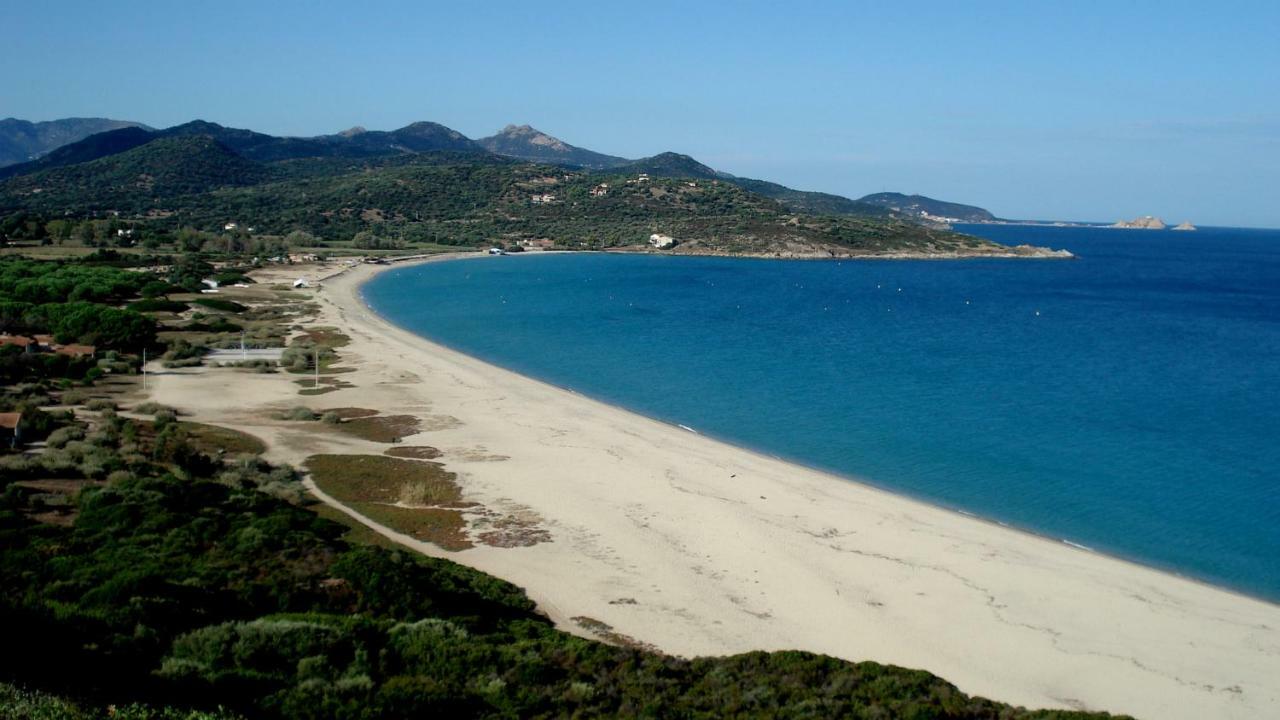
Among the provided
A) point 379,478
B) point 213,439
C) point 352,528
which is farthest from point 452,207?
point 352,528

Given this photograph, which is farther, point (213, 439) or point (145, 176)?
point (145, 176)

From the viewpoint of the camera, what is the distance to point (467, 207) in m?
130

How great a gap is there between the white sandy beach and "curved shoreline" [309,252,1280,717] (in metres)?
0.04

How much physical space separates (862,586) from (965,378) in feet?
80.7

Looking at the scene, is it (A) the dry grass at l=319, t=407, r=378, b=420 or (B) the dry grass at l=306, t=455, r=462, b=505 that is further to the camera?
(A) the dry grass at l=319, t=407, r=378, b=420

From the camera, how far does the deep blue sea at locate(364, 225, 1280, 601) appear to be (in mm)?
22047

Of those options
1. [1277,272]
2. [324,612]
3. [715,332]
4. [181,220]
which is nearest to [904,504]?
[324,612]

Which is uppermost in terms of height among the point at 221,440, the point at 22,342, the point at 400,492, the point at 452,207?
the point at 452,207

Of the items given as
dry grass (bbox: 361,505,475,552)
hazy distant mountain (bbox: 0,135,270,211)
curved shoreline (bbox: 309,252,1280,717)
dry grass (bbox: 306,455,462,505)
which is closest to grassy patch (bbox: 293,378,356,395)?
dry grass (bbox: 306,455,462,505)

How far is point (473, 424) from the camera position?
27.0m

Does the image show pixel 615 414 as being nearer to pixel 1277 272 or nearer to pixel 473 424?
pixel 473 424

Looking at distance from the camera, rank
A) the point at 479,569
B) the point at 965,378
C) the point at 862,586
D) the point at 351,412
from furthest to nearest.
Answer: the point at 965,378 → the point at 351,412 → the point at 862,586 → the point at 479,569

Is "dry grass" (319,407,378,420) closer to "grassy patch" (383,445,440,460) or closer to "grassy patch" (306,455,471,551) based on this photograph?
"grassy patch" (383,445,440,460)

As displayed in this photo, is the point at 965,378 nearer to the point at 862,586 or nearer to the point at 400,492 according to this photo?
the point at 862,586
